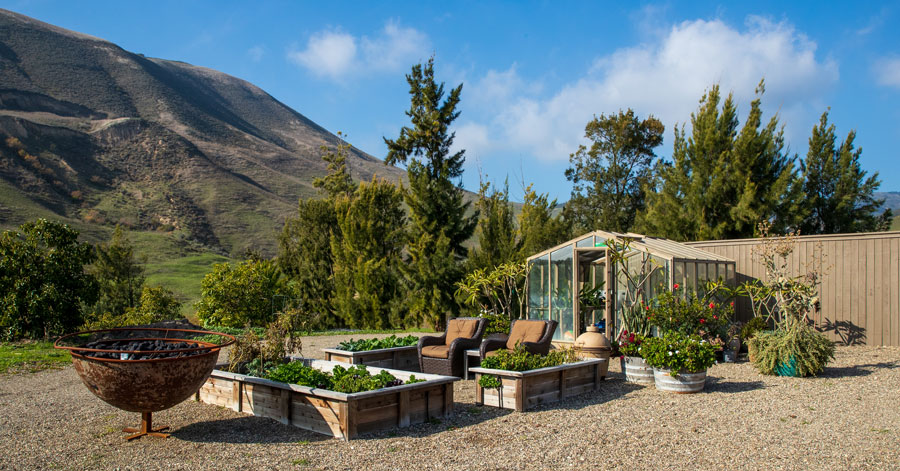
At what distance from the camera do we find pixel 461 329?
27.7ft

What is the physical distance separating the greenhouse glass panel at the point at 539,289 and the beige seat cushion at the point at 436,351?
142 inches

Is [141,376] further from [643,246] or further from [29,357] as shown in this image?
[643,246]

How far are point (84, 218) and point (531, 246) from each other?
35.8 m

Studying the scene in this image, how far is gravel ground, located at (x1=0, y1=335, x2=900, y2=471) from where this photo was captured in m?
4.36

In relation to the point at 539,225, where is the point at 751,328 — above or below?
below

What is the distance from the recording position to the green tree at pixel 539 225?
690 inches

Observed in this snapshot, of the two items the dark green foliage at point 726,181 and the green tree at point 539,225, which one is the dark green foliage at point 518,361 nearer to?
the green tree at point 539,225

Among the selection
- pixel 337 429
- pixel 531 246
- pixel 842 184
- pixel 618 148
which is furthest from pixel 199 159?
pixel 337 429

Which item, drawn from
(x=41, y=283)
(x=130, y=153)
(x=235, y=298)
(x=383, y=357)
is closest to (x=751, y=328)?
(x=383, y=357)

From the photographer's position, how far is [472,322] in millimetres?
8359

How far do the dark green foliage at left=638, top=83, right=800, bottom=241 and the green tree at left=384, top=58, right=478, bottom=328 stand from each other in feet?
21.7

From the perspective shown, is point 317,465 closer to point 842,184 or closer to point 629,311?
point 629,311

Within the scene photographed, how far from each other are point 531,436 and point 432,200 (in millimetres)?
13106

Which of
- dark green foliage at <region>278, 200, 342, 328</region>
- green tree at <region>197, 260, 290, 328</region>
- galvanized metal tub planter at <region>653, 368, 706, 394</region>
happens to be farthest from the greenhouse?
dark green foliage at <region>278, 200, 342, 328</region>
